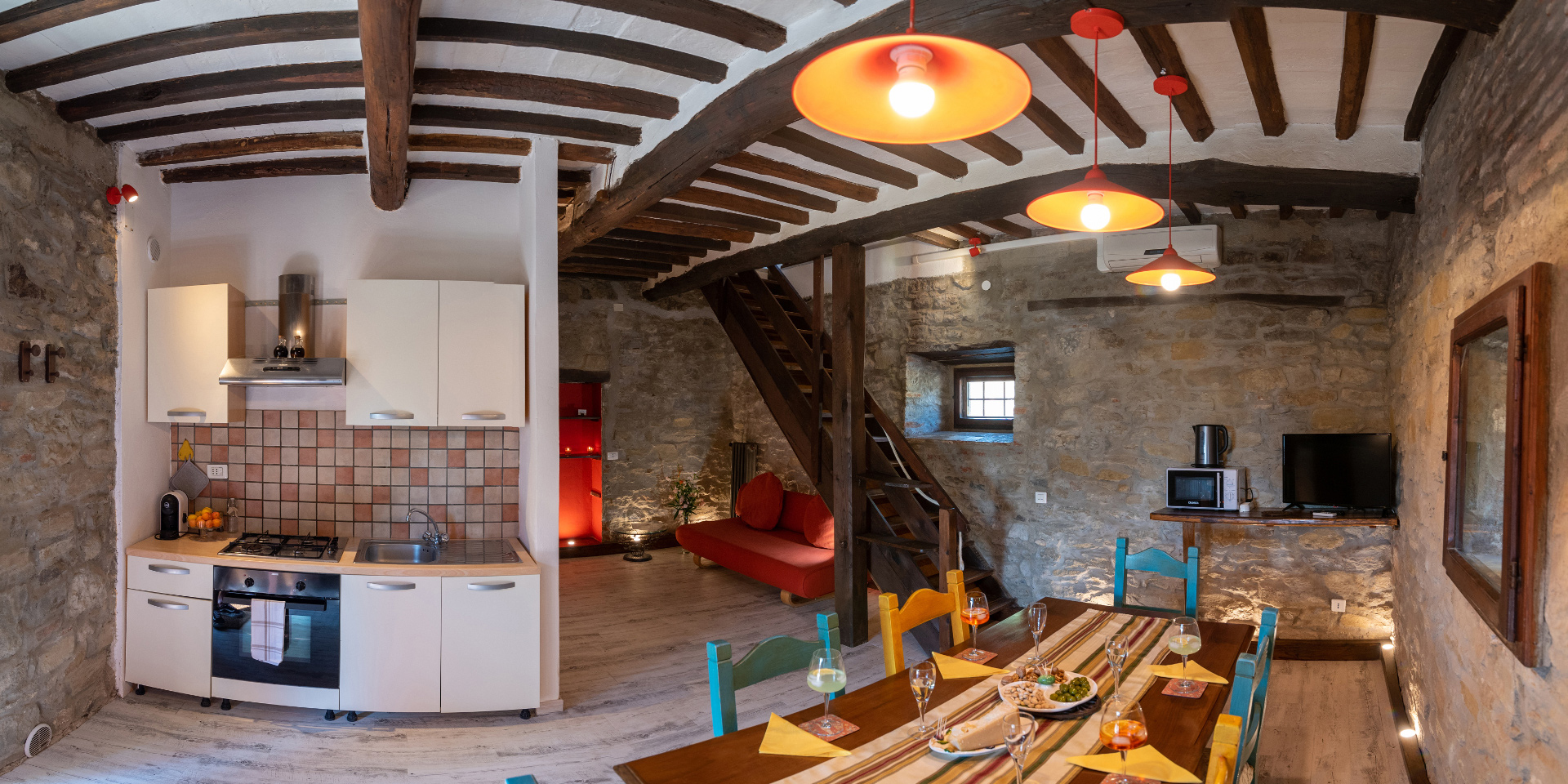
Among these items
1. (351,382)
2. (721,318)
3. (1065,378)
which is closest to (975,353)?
(1065,378)

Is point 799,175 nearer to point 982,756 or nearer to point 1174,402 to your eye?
point 1174,402

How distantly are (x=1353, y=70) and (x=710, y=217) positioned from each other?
3450mm

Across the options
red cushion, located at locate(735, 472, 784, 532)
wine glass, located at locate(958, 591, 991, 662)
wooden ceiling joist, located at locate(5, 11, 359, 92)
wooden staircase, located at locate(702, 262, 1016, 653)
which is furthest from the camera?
red cushion, located at locate(735, 472, 784, 532)

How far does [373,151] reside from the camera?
3451mm

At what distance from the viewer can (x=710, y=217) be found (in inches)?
203

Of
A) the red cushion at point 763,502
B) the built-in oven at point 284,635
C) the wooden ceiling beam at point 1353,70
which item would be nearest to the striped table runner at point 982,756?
the wooden ceiling beam at point 1353,70

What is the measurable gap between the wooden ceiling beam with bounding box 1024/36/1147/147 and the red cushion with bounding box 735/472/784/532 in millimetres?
4392

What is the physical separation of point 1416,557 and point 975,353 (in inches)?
125

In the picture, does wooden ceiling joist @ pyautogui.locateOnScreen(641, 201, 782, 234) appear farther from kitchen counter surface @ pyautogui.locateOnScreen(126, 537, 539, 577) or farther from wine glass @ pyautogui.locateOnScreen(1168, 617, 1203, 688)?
wine glass @ pyautogui.locateOnScreen(1168, 617, 1203, 688)

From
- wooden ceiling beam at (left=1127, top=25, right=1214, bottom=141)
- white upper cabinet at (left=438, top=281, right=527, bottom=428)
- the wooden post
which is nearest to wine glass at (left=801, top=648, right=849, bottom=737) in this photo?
wooden ceiling beam at (left=1127, top=25, right=1214, bottom=141)

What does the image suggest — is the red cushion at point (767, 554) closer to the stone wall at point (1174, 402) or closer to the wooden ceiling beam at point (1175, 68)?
the stone wall at point (1174, 402)

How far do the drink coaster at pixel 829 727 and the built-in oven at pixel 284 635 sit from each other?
105 inches

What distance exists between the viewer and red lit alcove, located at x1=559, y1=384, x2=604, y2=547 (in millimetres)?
7875

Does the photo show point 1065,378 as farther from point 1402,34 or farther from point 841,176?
point 1402,34
